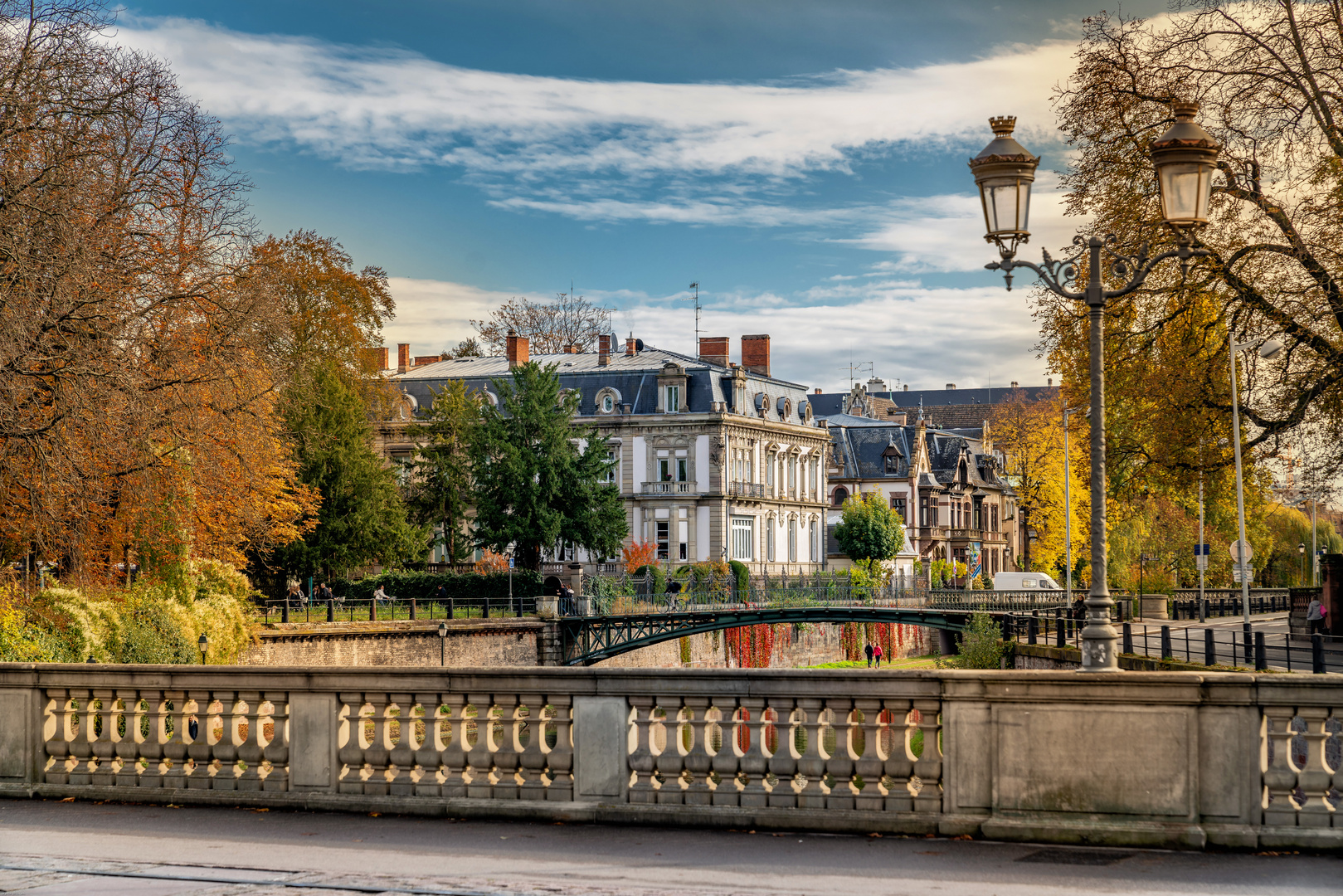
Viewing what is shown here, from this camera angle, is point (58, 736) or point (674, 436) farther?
point (674, 436)

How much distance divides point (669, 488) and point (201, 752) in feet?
207

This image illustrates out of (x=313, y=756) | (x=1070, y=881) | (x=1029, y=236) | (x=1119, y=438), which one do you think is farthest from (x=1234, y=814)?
(x=1119, y=438)

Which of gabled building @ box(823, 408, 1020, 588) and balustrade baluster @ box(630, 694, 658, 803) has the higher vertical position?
gabled building @ box(823, 408, 1020, 588)

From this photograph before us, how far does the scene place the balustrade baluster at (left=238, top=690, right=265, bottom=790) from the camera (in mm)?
9812

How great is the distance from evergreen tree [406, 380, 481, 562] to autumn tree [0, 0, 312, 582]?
85.8 feet

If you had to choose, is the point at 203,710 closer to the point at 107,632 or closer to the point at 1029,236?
the point at 1029,236

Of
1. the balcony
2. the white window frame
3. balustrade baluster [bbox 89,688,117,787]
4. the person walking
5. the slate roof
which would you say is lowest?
the person walking

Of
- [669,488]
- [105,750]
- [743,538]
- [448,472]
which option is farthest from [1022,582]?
[105,750]

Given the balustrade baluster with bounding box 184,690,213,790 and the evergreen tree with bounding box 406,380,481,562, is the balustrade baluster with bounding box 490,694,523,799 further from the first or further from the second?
the evergreen tree with bounding box 406,380,481,562

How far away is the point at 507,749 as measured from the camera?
9.38 m

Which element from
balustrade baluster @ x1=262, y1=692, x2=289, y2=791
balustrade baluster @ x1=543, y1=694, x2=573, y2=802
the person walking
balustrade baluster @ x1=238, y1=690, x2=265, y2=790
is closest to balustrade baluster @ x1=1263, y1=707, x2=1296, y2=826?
balustrade baluster @ x1=543, y1=694, x2=573, y2=802

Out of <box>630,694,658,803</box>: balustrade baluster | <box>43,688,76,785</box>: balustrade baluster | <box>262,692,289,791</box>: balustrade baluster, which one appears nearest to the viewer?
<box>630,694,658,803</box>: balustrade baluster

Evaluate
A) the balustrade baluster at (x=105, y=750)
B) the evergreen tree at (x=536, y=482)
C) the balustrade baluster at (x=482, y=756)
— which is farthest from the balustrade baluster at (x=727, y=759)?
the evergreen tree at (x=536, y=482)

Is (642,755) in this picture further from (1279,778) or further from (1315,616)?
(1315,616)
